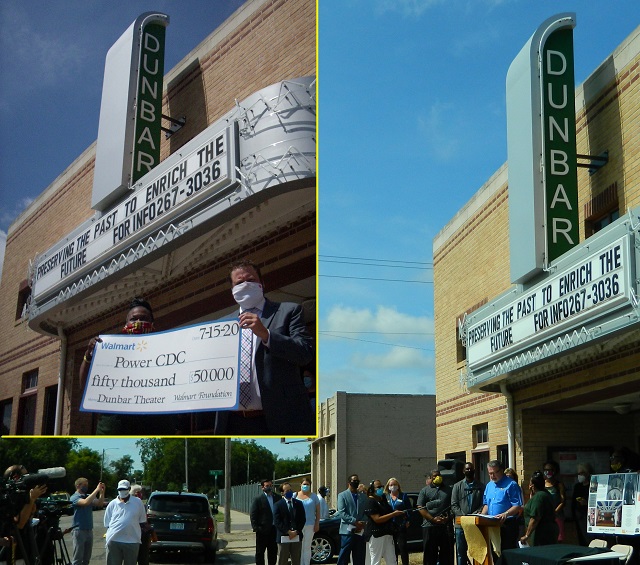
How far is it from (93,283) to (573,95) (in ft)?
24.7

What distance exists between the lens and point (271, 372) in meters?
11.5

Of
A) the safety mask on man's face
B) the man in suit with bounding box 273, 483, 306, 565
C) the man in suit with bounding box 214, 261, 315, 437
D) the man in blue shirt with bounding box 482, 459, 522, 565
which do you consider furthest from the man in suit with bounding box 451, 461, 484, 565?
the safety mask on man's face

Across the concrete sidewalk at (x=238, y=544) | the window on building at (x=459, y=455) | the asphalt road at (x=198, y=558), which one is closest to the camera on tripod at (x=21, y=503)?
the asphalt road at (x=198, y=558)

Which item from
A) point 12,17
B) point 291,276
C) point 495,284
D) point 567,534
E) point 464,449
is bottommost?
point 567,534

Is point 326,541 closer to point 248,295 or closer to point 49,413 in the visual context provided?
point 49,413

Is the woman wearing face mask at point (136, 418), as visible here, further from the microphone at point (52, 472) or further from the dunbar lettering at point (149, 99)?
the microphone at point (52, 472)

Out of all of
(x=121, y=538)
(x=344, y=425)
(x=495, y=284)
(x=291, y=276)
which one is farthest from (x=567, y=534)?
(x=344, y=425)

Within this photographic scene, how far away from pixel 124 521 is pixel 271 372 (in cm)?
269

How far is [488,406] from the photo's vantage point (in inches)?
Answer: 659

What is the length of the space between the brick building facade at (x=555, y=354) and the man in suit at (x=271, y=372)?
336 centimetres

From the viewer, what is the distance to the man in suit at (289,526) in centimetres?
1270

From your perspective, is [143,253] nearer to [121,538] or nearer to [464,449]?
[121,538]

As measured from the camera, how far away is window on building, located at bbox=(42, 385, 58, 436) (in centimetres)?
1371

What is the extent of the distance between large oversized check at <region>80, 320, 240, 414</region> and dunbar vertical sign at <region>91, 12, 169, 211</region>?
2385mm
